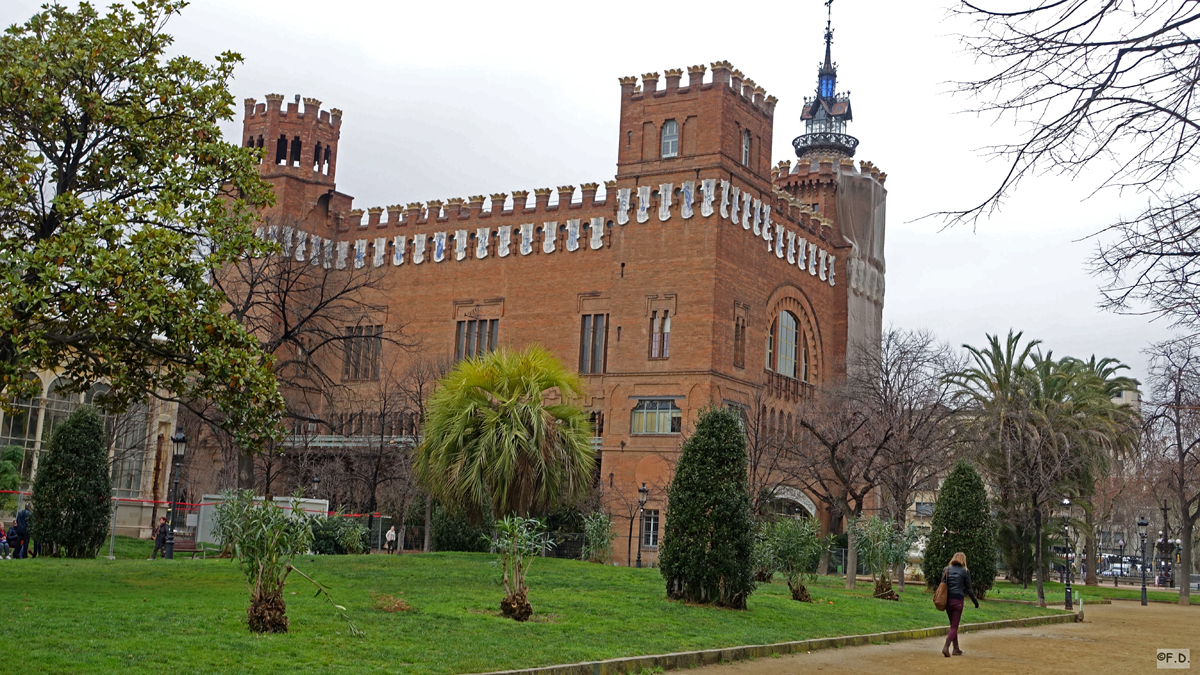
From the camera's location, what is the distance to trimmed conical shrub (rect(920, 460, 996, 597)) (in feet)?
89.4

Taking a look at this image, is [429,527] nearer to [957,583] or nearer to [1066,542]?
[957,583]

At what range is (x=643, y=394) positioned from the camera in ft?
153

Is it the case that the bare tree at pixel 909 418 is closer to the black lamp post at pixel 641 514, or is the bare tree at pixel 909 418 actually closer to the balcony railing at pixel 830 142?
the black lamp post at pixel 641 514

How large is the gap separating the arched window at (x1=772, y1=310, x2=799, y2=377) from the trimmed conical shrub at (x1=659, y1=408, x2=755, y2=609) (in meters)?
32.1

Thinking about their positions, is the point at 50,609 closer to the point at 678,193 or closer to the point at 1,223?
the point at 1,223

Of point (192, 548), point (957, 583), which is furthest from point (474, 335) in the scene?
point (957, 583)

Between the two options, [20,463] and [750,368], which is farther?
[750,368]

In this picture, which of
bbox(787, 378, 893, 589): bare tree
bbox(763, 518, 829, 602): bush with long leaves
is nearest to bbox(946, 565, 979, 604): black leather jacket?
bbox(763, 518, 829, 602): bush with long leaves

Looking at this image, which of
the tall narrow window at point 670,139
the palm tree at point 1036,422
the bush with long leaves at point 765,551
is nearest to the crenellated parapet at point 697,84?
the tall narrow window at point 670,139

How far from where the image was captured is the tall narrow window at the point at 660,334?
46938 mm

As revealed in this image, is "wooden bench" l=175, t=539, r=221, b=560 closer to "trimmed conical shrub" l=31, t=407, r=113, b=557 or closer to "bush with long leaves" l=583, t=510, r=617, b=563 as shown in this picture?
"trimmed conical shrub" l=31, t=407, r=113, b=557

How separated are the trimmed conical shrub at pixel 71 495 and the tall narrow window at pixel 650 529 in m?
25.3

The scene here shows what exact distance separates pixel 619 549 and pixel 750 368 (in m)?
9.57

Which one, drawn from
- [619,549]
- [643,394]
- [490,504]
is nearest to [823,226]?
[643,394]
